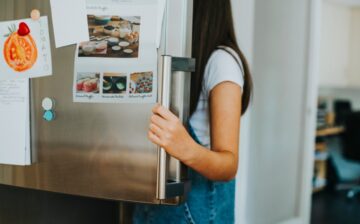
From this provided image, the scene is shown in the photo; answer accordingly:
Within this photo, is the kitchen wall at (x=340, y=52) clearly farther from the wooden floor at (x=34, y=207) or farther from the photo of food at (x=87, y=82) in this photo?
the photo of food at (x=87, y=82)

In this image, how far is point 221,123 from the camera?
2.84ft

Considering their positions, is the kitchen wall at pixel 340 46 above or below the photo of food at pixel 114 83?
above

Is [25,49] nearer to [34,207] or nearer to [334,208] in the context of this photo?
[34,207]

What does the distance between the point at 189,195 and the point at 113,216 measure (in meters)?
0.42

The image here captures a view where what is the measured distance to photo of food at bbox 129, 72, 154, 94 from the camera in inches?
31.3

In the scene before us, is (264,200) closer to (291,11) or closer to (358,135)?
(291,11)

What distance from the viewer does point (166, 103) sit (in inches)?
30.1

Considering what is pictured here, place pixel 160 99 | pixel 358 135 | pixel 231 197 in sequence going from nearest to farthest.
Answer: pixel 160 99, pixel 231 197, pixel 358 135

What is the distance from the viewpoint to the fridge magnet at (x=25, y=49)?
2.92 ft

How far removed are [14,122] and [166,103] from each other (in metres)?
0.38

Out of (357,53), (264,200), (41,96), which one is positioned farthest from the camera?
(357,53)

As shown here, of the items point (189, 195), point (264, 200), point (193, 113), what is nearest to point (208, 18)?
point (193, 113)

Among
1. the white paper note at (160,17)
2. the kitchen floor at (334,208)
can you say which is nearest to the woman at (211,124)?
the white paper note at (160,17)

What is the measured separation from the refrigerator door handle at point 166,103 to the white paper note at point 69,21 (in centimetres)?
20
